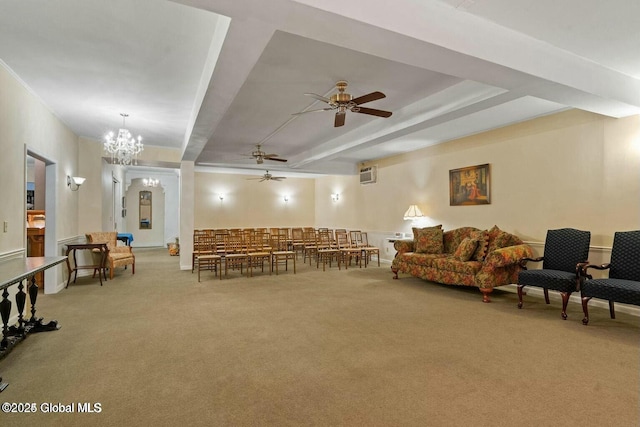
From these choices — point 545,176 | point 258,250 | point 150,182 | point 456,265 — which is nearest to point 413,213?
point 456,265

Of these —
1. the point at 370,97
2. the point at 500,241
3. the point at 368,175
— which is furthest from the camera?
the point at 368,175

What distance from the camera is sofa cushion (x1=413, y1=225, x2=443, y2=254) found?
250 inches

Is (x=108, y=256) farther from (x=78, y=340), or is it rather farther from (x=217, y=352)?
(x=217, y=352)

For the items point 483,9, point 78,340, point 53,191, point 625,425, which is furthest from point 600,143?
point 53,191

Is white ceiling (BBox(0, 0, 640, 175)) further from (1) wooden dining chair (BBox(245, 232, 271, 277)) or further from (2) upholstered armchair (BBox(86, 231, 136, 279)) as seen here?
(1) wooden dining chair (BBox(245, 232, 271, 277))

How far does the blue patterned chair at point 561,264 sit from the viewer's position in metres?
4.00

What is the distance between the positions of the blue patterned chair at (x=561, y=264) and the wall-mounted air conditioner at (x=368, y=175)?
15.8 ft

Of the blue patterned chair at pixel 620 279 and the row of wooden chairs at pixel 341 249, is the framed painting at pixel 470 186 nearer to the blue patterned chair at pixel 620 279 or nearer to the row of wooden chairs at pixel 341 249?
the blue patterned chair at pixel 620 279

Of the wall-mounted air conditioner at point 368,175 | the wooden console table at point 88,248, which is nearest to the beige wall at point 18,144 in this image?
the wooden console table at point 88,248

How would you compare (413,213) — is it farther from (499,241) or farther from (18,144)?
(18,144)

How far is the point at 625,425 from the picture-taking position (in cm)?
197

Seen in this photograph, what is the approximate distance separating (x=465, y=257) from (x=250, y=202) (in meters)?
8.11

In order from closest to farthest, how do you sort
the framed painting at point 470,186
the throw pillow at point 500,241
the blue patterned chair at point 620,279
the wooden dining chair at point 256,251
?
1. the blue patterned chair at point 620,279
2. the throw pillow at point 500,241
3. the framed painting at point 470,186
4. the wooden dining chair at point 256,251

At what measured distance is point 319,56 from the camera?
339 cm
